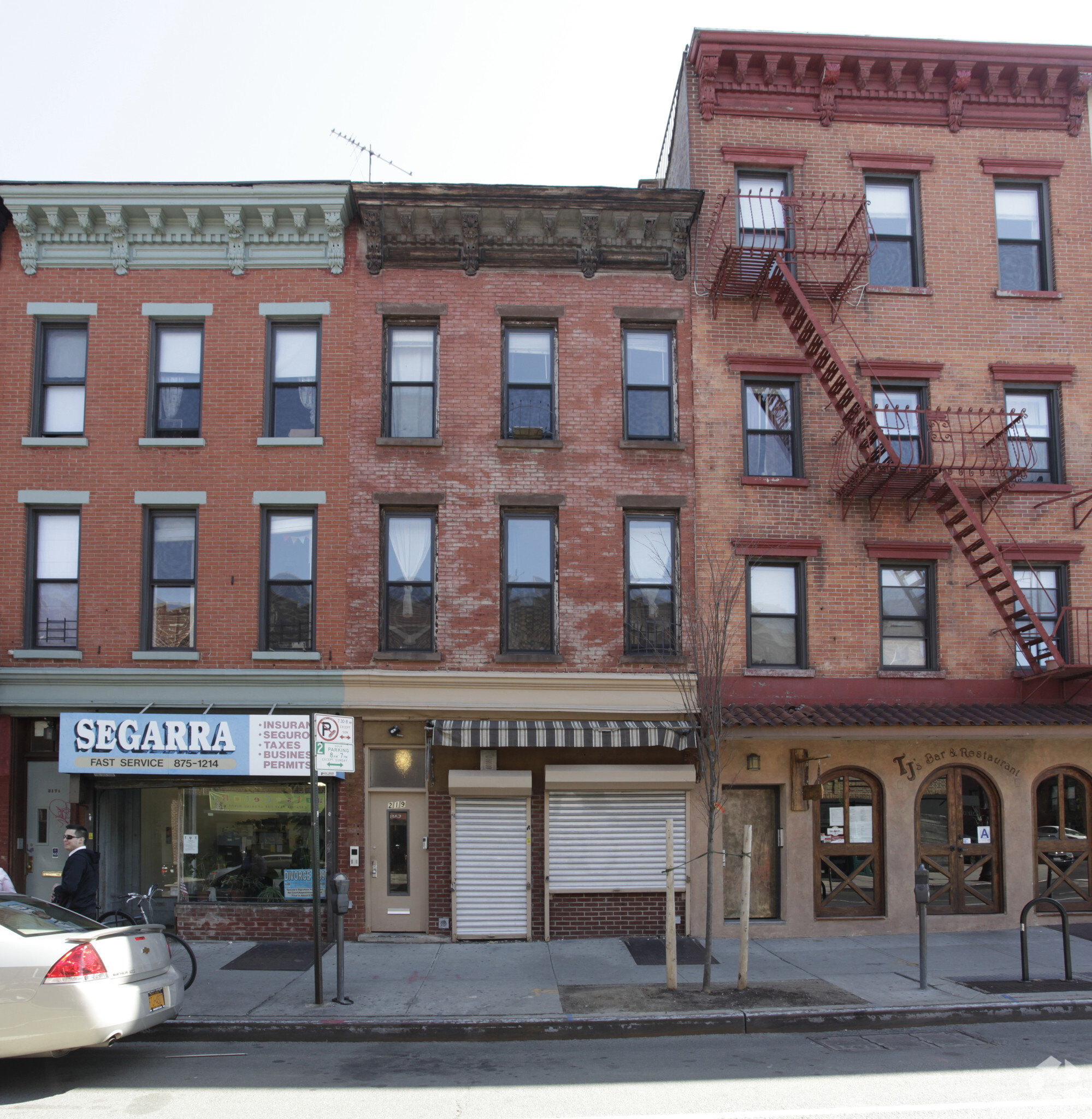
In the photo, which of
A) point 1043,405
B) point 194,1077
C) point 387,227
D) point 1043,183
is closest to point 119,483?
point 387,227

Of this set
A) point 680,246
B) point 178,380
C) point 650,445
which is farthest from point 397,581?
point 680,246

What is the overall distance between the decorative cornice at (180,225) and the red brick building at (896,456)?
6.07 meters

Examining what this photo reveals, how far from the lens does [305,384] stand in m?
15.6

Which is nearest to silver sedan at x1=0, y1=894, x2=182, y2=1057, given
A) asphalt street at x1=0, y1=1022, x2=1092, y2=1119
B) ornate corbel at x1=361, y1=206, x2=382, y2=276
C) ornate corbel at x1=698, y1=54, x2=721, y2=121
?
asphalt street at x1=0, y1=1022, x2=1092, y2=1119

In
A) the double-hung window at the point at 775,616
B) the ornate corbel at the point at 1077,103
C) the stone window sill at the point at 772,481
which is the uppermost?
the ornate corbel at the point at 1077,103

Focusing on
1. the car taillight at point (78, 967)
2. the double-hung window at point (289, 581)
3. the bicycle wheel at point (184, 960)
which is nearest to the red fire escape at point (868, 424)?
the double-hung window at point (289, 581)

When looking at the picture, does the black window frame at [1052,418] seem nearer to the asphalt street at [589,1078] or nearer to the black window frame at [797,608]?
the black window frame at [797,608]

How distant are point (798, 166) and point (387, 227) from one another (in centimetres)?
679

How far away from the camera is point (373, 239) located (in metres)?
15.7

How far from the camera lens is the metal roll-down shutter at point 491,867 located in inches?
568

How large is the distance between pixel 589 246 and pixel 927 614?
794 cm

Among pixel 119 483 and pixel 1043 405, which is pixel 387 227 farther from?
pixel 1043 405

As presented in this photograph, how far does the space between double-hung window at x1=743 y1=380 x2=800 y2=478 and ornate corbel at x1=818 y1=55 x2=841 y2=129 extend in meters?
4.49

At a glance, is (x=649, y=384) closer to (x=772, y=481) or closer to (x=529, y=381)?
(x=529, y=381)
